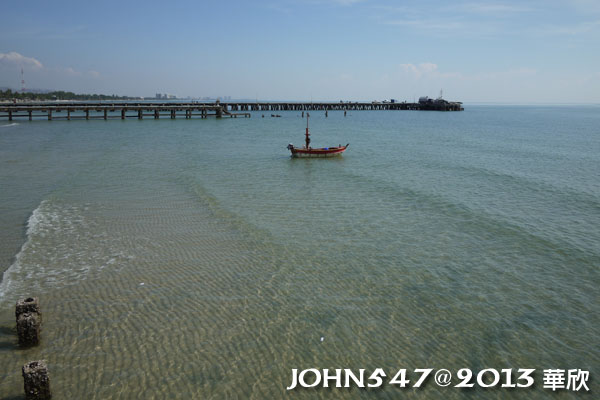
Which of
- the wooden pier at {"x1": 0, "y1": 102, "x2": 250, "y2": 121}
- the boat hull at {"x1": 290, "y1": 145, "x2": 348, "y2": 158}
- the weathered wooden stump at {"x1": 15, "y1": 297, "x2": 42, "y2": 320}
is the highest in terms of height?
the wooden pier at {"x1": 0, "y1": 102, "x2": 250, "y2": 121}

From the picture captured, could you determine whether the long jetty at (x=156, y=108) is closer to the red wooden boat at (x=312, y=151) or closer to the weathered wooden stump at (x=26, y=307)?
the red wooden boat at (x=312, y=151)

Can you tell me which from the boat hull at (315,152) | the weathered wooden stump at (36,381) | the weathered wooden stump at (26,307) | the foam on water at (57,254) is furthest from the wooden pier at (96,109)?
the weathered wooden stump at (36,381)

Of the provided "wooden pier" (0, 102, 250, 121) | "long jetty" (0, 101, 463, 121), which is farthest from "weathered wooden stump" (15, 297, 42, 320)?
"long jetty" (0, 101, 463, 121)

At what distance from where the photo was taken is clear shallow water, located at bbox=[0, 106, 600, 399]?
873 centimetres

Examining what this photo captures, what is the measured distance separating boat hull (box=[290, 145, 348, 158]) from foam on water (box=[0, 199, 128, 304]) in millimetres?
21277

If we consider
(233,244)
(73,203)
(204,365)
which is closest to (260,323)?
(204,365)

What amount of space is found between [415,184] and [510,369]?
61.0 ft

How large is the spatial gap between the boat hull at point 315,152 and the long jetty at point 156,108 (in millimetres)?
52762

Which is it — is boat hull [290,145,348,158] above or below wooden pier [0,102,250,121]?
below

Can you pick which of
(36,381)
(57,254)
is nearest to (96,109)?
(57,254)

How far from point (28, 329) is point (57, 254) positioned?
5834 mm

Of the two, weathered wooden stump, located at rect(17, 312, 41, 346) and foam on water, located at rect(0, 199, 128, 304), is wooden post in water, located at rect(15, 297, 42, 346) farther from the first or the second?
foam on water, located at rect(0, 199, 128, 304)

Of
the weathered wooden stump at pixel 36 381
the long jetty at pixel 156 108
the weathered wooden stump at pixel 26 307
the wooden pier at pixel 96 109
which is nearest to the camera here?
the weathered wooden stump at pixel 36 381

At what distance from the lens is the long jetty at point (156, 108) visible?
73.9 m
